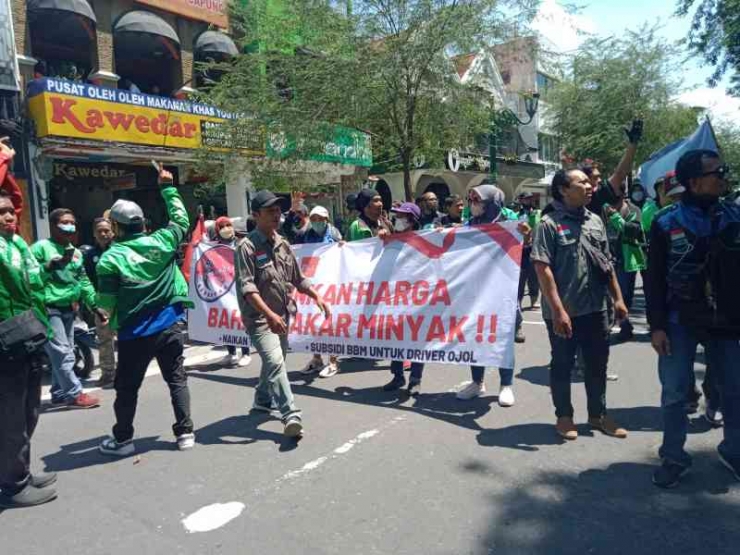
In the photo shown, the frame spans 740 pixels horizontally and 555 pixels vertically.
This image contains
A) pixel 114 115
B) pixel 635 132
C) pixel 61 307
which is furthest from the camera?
pixel 114 115

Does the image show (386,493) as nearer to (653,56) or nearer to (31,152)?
(31,152)

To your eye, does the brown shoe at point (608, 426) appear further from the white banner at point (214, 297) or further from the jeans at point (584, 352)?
the white banner at point (214, 297)

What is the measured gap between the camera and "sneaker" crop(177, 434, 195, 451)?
14.4 feet

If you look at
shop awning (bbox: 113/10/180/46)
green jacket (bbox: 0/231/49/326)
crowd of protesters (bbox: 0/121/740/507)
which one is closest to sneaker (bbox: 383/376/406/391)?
crowd of protesters (bbox: 0/121/740/507)

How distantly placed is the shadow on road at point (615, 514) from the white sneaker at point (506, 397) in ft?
4.36

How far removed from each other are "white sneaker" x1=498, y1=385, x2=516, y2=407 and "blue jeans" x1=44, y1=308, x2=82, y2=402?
424cm

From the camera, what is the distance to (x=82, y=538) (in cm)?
316

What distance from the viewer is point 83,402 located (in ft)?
19.1

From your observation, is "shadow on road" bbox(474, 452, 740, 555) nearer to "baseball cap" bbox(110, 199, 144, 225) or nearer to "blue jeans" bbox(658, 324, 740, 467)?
"blue jeans" bbox(658, 324, 740, 467)

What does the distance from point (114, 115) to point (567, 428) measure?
1227 centimetres

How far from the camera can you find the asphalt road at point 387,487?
2959mm

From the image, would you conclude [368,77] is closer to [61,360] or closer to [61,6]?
[61,360]

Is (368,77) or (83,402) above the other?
(368,77)

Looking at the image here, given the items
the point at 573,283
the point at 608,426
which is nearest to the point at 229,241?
the point at 573,283
